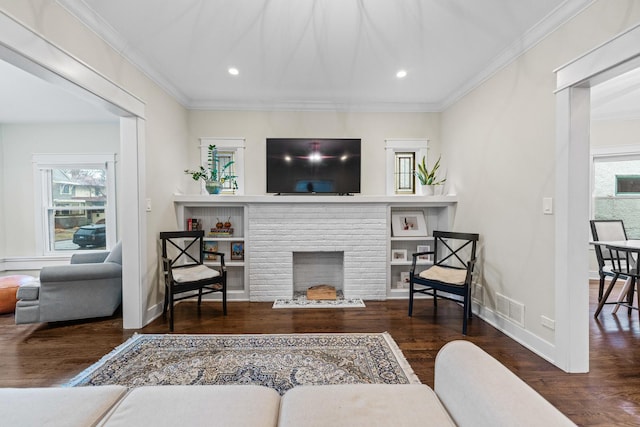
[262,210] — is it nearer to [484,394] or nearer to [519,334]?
[519,334]

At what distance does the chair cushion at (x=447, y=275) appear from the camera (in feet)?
9.02

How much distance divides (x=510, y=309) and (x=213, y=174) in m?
3.50

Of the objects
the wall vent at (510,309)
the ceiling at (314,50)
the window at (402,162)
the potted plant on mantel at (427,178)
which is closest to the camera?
the ceiling at (314,50)

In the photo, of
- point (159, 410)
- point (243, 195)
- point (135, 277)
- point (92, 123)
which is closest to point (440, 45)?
point (243, 195)

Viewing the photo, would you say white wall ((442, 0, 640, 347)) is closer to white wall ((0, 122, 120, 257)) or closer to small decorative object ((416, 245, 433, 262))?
small decorative object ((416, 245, 433, 262))

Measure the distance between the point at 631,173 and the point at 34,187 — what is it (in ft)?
30.5

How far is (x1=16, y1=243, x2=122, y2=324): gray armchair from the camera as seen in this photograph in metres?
2.74

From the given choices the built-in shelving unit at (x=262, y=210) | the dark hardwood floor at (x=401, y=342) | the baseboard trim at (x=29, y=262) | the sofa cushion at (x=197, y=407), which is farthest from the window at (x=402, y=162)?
the baseboard trim at (x=29, y=262)

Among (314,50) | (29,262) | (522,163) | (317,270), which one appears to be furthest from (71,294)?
(522,163)

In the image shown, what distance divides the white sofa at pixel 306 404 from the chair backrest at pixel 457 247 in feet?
7.13

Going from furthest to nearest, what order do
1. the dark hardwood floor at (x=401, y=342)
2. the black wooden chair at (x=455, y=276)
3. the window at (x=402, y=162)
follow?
the window at (x=402, y=162) → the black wooden chair at (x=455, y=276) → the dark hardwood floor at (x=401, y=342)

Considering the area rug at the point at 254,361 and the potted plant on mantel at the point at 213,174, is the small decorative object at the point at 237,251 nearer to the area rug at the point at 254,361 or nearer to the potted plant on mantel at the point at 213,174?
the potted plant on mantel at the point at 213,174

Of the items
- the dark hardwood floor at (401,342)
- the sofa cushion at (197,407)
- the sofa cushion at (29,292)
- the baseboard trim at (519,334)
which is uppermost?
the sofa cushion at (197,407)

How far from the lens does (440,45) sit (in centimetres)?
243
